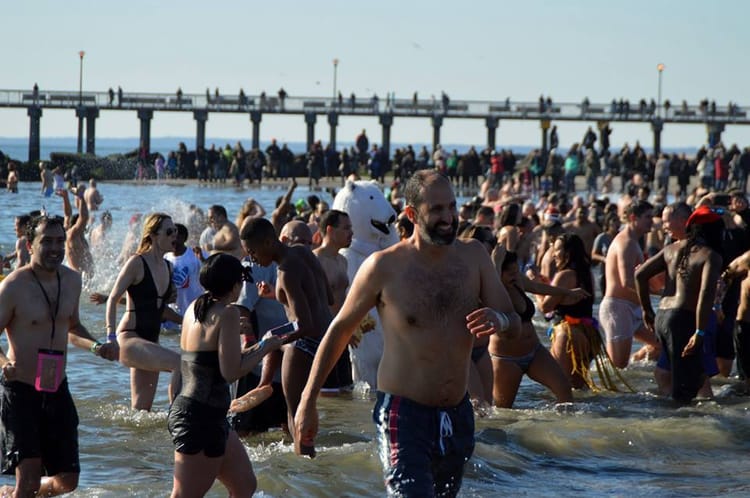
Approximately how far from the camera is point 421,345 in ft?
16.4

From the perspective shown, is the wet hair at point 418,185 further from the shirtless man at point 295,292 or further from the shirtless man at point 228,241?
the shirtless man at point 228,241

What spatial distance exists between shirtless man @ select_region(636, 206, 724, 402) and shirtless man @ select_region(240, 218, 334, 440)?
8.26 feet

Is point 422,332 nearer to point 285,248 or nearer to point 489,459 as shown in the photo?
point 285,248

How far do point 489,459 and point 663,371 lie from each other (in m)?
1.89

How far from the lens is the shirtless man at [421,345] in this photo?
4.95 m

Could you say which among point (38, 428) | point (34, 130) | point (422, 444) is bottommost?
point (38, 428)

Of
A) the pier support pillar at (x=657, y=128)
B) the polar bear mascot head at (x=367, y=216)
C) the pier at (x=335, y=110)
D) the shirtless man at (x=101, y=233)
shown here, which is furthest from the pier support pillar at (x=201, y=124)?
the polar bear mascot head at (x=367, y=216)

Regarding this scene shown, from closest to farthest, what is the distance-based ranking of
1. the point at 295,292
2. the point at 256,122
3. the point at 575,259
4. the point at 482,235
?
1. the point at 295,292
2. the point at 482,235
3. the point at 575,259
4. the point at 256,122

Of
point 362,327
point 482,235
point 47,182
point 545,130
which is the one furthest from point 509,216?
point 545,130

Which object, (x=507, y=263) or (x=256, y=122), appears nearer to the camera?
(x=507, y=263)

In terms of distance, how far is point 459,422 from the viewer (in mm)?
5031

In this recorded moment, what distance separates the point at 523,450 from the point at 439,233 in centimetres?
399

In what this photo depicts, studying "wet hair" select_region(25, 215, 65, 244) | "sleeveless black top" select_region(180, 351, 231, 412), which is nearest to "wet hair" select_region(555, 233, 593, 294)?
"sleeveless black top" select_region(180, 351, 231, 412)

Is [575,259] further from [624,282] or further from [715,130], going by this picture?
[715,130]
